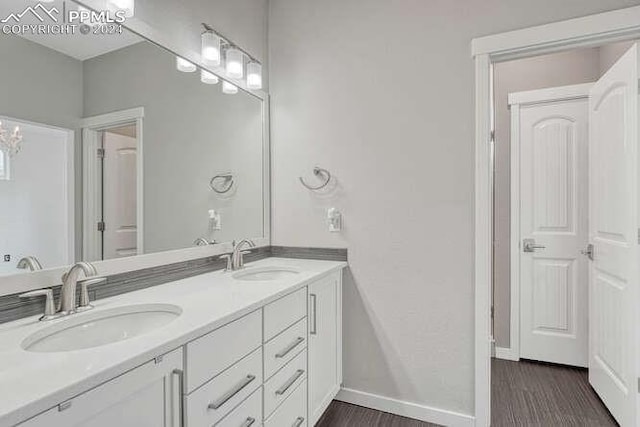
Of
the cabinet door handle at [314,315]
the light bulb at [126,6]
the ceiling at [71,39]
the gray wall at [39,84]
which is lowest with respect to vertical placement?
the cabinet door handle at [314,315]

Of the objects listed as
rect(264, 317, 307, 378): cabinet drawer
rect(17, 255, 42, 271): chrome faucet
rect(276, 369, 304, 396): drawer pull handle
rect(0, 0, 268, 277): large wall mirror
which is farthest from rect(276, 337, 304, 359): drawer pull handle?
rect(17, 255, 42, 271): chrome faucet

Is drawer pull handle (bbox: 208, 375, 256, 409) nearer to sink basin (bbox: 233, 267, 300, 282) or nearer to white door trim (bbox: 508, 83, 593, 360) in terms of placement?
sink basin (bbox: 233, 267, 300, 282)

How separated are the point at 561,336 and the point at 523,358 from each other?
33 cm

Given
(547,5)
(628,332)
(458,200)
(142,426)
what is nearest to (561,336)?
(628,332)

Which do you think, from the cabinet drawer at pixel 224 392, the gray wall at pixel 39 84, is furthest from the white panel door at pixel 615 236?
the gray wall at pixel 39 84

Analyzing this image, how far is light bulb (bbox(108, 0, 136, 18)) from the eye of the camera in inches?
53.3

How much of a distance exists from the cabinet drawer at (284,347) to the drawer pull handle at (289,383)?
0.09m

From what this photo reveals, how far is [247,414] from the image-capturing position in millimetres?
1206

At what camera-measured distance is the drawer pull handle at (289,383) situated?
4.64 ft

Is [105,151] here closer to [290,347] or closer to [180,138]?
[180,138]

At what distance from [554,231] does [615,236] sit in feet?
2.55

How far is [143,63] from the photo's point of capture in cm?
151

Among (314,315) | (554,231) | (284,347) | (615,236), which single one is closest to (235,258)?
Result: (314,315)

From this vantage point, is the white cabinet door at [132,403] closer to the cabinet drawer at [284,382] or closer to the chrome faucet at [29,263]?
the cabinet drawer at [284,382]
